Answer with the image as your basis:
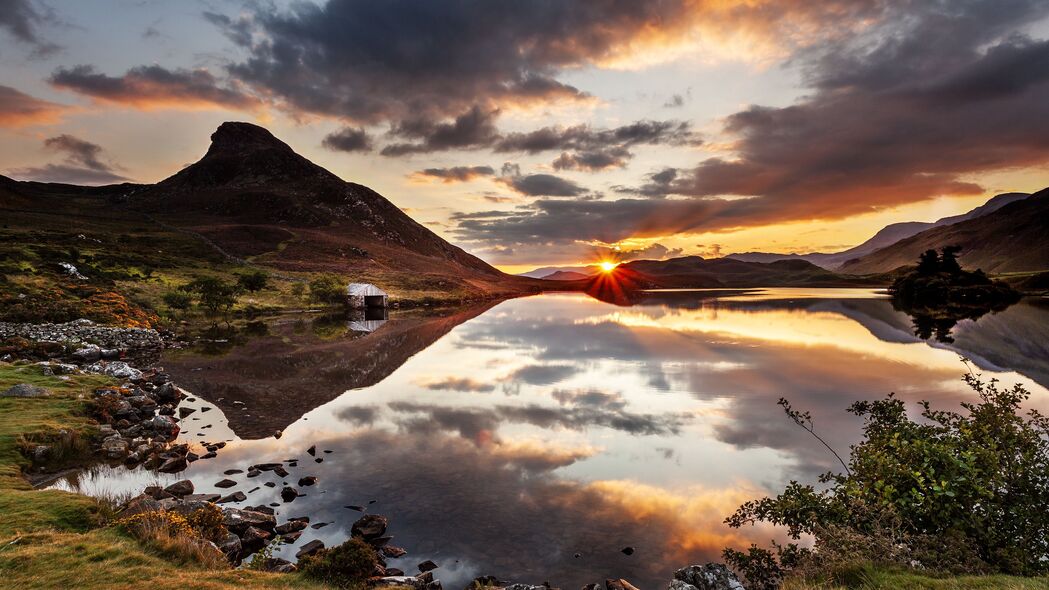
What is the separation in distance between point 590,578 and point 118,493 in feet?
55.6

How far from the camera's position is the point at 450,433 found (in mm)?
24484

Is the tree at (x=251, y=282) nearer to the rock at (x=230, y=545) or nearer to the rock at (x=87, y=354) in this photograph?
the rock at (x=87, y=354)

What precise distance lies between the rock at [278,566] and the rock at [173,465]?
10363mm

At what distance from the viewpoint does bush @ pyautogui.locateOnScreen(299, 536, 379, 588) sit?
10.9 metres

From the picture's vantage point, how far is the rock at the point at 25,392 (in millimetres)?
24031

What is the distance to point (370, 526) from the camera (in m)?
14.8

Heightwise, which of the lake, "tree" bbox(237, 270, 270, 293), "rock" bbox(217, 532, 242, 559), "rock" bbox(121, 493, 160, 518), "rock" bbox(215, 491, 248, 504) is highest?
"tree" bbox(237, 270, 270, 293)

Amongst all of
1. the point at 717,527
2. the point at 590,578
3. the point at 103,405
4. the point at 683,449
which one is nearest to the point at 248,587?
the point at 590,578

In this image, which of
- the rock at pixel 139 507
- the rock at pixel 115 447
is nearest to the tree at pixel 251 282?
the rock at pixel 115 447

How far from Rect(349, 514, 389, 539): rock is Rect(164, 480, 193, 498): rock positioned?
740cm

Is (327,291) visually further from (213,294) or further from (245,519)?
(245,519)

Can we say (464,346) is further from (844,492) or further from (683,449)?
(844,492)

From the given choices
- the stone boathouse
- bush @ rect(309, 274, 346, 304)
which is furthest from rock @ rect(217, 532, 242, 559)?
bush @ rect(309, 274, 346, 304)

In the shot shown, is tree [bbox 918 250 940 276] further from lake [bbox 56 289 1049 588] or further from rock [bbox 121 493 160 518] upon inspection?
rock [bbox 121 493 160 518]
